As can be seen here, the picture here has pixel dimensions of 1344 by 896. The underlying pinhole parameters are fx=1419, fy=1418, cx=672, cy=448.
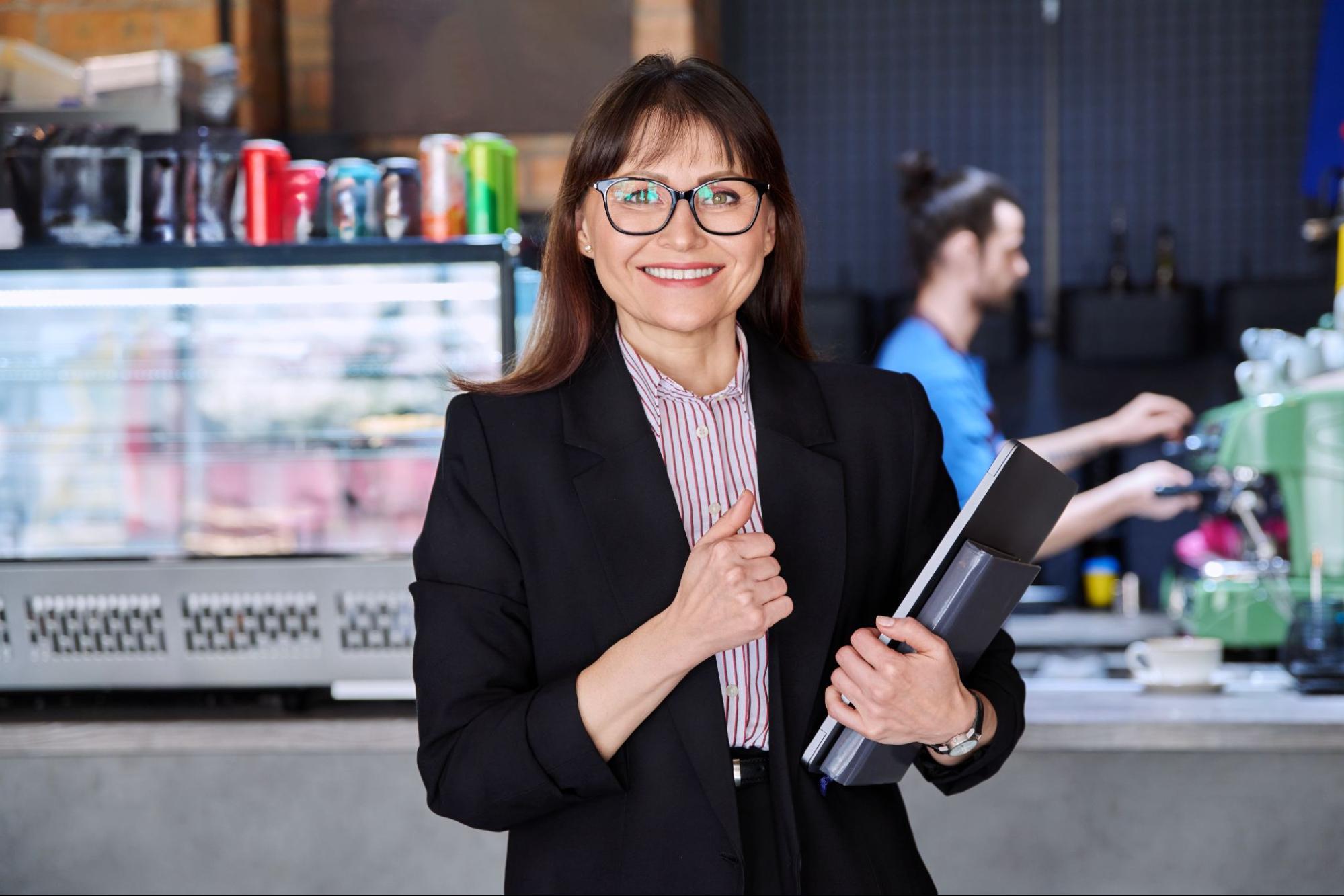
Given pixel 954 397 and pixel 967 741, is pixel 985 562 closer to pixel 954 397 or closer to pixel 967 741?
pixel 967 741

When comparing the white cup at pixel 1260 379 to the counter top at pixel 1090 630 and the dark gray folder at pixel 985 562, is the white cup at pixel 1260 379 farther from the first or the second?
the dark gray folder at pixel 985 562

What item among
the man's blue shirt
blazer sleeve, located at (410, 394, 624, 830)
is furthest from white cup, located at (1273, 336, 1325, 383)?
blazer sleeve, located at (410, 394, 624, 830)

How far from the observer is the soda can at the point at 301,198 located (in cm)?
235

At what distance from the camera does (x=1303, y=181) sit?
380cm

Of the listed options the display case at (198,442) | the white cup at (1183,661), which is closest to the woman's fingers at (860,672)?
the display case at (198,442)

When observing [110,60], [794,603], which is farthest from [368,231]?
[794,603]

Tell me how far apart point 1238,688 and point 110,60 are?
2.32 metres

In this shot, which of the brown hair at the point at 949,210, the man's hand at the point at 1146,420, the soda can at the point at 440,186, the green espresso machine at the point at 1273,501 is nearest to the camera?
the soda can at the point at 440,186

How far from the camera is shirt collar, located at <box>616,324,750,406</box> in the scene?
52.7 inches

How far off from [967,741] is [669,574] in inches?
12.1

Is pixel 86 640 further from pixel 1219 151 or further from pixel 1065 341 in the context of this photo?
pixel 1219 151

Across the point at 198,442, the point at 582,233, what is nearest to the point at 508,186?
the point at 198,442

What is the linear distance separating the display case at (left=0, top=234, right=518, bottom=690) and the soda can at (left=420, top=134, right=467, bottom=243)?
0.12 metres

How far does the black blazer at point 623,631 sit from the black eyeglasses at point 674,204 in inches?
5.9
